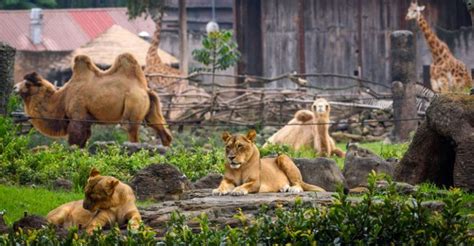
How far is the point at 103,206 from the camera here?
14547 millimetres

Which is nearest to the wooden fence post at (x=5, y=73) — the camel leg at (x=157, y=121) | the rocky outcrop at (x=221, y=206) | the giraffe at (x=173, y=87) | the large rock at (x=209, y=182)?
the large rock at (x=209, y=182)

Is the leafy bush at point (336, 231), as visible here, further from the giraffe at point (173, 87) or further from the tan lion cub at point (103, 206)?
the giraffe at point (173, 87)

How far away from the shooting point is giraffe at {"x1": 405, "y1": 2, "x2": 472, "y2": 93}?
33.8 meters

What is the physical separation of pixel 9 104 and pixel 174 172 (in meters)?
3.65

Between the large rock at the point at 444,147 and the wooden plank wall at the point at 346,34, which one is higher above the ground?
the wooden plank wall at the point at 346,34

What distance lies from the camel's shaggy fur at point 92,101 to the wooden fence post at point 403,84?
5.24 meters

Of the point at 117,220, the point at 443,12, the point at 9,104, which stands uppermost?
the point at 443,12

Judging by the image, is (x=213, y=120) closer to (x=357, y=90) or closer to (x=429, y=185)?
(x=357, y=90)

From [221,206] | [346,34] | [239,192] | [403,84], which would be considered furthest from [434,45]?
[221,206]

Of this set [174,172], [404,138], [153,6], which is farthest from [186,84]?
[174,172]

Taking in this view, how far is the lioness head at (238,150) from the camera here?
16.4 metres

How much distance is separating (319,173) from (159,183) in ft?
6.22

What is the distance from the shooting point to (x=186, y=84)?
132 feet

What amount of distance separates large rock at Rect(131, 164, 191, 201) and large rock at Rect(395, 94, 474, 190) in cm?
253
